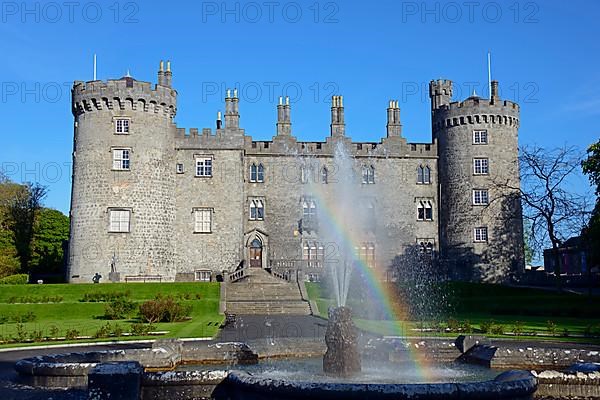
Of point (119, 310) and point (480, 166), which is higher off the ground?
point (480, 166)

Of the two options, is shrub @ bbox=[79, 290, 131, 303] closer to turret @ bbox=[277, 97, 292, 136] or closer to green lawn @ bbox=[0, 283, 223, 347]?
green lawn @ bbox=[0, 283, 223, 347]

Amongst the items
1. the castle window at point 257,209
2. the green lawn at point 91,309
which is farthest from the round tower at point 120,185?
the castle window at point 257,209

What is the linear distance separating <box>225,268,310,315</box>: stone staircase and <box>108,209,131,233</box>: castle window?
7.86 m

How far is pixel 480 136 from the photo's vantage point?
45.2 meters

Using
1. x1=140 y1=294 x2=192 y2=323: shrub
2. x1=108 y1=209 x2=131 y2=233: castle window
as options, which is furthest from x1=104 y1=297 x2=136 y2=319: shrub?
x1=108 y1=209 x2=131 y2=233: castle window

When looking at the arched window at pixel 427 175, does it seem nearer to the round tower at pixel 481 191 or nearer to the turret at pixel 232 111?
the round tower at pixel 481 191

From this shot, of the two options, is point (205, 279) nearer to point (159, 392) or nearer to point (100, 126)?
point (100, 126)

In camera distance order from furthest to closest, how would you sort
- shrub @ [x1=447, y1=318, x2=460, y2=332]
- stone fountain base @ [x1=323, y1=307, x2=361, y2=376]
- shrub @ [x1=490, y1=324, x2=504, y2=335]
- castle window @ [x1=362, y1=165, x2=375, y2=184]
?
castle window @ [x1=362, y1=165, x2=375, y2=184] → shrub @ [x1=447, y1=318, x2=460, y2=332] → shrub @ [x1=490, y1=324, x2=504, y2=335] → stone fountain base @ [x1=323, y1=307, x2=361, y2=376]

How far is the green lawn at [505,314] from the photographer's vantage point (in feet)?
71.6

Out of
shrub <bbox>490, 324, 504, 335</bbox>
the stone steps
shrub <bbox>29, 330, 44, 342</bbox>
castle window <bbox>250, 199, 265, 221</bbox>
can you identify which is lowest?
shrub <bbox>29, 330, 44, 342</bbox>

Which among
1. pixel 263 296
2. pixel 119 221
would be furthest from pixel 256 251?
pixel 263 296

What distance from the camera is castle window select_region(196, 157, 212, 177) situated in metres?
43.5

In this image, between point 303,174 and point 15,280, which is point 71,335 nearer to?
point 15,280

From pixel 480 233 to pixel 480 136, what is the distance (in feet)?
22.7
